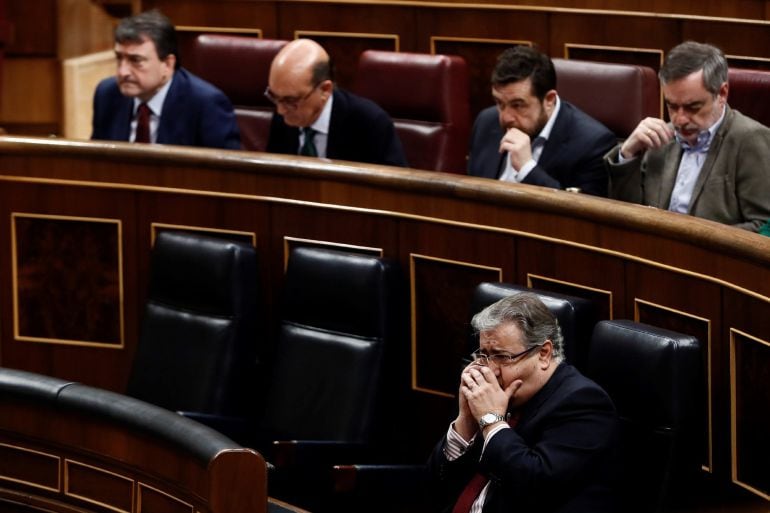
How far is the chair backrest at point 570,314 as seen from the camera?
1.07 meters

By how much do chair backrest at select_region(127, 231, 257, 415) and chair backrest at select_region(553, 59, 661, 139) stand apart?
384mm

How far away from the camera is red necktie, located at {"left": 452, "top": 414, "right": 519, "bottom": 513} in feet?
3.32

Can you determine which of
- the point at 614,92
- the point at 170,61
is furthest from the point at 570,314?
the point at 170,61

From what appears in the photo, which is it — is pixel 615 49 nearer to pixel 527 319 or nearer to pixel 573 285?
pixel 573 285

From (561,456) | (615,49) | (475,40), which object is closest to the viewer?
(561,456)

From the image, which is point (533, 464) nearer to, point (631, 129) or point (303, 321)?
point (303, 321)

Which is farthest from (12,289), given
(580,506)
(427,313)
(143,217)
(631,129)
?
(580,506)

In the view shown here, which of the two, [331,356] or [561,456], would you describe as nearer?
[561,456]

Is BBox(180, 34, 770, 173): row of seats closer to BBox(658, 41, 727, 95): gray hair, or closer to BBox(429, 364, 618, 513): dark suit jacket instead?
BBox(658, 41, 727, 95): gray hair

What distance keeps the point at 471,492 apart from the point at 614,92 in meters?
0.57

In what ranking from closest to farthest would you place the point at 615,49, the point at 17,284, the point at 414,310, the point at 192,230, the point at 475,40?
the point at 414,310 < the point at 192,230 < the point at 17,284 < the point at 615,49 < the point at 475,40

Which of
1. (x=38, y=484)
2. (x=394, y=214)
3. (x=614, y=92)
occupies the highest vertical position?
(x=614, y=92)

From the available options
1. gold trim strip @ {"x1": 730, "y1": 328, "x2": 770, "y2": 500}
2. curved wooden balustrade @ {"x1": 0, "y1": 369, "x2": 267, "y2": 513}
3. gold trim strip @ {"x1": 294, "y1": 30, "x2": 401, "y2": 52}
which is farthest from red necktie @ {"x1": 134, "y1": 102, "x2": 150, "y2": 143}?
gold trim strip @ {"x1": 730, "y1": 328, "x2": 770, "y2": 500}

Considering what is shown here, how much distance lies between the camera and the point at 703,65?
1.17 meters
